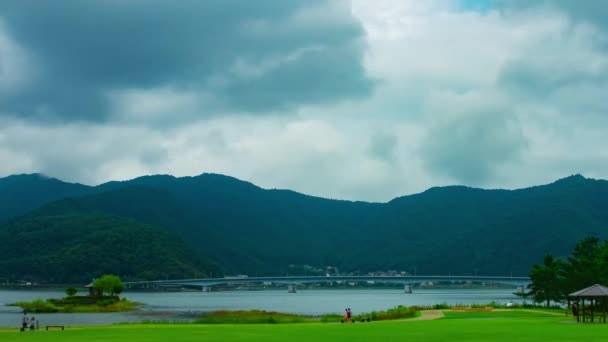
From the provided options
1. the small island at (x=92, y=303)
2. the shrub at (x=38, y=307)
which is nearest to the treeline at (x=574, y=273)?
the small island at (x=92, y=303)

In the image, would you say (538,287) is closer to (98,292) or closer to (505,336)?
A: (505,336)

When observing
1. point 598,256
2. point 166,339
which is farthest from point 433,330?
point 598,256

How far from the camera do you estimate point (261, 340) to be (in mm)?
38250

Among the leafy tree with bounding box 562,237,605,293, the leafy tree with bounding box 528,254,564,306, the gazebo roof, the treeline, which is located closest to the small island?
the leafy tree with bounding box 528,254,564,306

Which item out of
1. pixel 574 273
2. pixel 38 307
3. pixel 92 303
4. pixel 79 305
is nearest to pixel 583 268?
pixel 574 273

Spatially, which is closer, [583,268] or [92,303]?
[583,268]

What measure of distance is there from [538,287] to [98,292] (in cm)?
7564

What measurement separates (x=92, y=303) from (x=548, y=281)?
A: 239 feet

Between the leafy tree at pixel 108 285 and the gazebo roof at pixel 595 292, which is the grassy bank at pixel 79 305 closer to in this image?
the leafy tree at pixel 108 285

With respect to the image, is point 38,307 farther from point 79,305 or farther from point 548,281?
point 548,281

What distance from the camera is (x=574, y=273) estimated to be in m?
83.2

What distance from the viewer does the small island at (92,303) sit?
4134 inches

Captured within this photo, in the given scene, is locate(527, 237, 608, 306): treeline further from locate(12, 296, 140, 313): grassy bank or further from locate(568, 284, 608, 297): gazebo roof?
locate(12, 296, 140, 313): grassy bank

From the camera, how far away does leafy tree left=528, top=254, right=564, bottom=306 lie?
88.7 m
